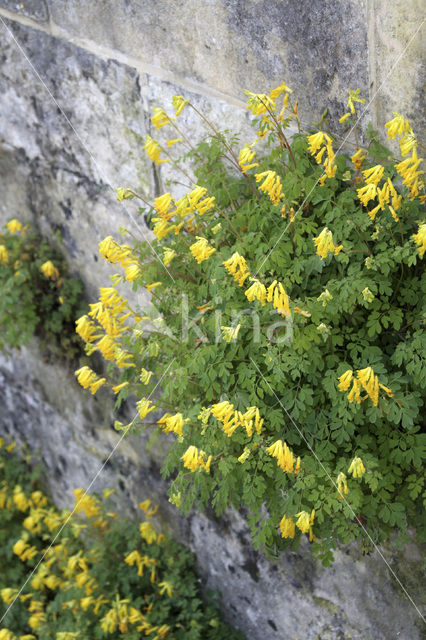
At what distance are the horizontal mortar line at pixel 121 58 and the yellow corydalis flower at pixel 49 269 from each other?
1197 millimetres

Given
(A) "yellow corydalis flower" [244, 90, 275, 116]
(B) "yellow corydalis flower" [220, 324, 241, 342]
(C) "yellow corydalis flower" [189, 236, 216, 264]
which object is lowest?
(B) "yellow corydalis flower" [220, 324, 241, 342]

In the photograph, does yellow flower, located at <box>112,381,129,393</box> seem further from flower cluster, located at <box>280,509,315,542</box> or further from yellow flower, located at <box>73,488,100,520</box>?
yellow flower, located at <box>73,488,100,520</box>

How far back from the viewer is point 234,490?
2.30 m

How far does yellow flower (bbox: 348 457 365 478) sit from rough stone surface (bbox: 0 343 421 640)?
73cm

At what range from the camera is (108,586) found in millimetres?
3529

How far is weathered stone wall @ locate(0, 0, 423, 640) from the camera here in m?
2.17

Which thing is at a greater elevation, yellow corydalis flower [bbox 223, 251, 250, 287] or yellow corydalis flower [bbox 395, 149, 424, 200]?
yellow corydalis flower [bbox 223, 251, 250, 287]

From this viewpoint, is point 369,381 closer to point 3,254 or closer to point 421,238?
point 421,238

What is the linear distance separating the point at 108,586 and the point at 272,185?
2.62 m

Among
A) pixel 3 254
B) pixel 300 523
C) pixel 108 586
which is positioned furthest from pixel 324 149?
pixel 108 586

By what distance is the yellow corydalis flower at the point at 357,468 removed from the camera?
1980mm

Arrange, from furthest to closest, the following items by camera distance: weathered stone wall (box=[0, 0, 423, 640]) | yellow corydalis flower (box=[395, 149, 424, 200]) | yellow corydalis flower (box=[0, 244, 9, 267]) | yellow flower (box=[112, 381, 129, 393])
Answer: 1. yellow corydalis flower (box=[0, 244, 9, 267])
2. yellow flower (box=[112, 381, 129, 393])
3. weathered stone wall (box=[0, 0, 423, 640])
4. yellow corydalis flower (box=[395, 149, 424, 200])

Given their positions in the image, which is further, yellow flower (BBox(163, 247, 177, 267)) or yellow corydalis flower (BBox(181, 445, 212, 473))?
yellow flower (BBox(163, 247, 177, 267))

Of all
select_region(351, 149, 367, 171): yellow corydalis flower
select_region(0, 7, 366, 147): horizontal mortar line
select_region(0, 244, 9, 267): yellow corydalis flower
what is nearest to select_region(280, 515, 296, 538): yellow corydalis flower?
select_region(351, 149, 367, 171): yellow corydalis flower
